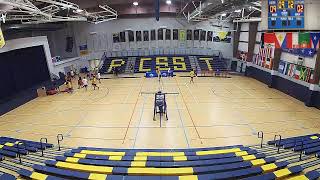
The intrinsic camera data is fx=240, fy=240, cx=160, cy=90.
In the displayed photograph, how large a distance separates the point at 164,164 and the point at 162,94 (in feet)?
27.1

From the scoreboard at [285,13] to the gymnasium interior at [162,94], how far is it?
0.17 feet

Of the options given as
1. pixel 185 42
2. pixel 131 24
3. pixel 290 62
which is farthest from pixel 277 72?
pixel 131 24

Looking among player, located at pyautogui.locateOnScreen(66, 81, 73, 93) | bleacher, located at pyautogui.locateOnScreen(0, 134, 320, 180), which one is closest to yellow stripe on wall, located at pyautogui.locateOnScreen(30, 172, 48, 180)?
bleacher, located at pyautogui.locateOnScreen(0, 134, 320, 180)

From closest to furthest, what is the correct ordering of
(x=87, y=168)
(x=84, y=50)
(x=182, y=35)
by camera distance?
(x=87, y=168)
(x=84, y=50)
(x=182, y=35)

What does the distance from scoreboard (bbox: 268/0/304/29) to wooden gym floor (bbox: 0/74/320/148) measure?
6.34 metres

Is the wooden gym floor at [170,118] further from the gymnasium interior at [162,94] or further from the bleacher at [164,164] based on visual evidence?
the bleacher at [164,164]

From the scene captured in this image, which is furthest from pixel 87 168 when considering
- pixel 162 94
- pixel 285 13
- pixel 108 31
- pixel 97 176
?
pixel 108 31

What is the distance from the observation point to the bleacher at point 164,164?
8172 millimetres

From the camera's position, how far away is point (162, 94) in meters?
17.1

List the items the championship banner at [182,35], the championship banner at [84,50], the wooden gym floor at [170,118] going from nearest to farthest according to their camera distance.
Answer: the wooden gym floor at [170,118] → the championship banner at [84,50] → the championship banner at [182,35]

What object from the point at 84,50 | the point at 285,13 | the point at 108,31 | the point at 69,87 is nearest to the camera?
the point at 285,13

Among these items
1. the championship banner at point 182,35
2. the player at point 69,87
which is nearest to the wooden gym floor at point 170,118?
the player at point 69,87

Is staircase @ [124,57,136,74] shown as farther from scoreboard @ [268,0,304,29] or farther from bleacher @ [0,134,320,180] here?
scoreboard @ [268,0,304,29]

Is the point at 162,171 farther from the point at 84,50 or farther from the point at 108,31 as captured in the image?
the point at 84,50
